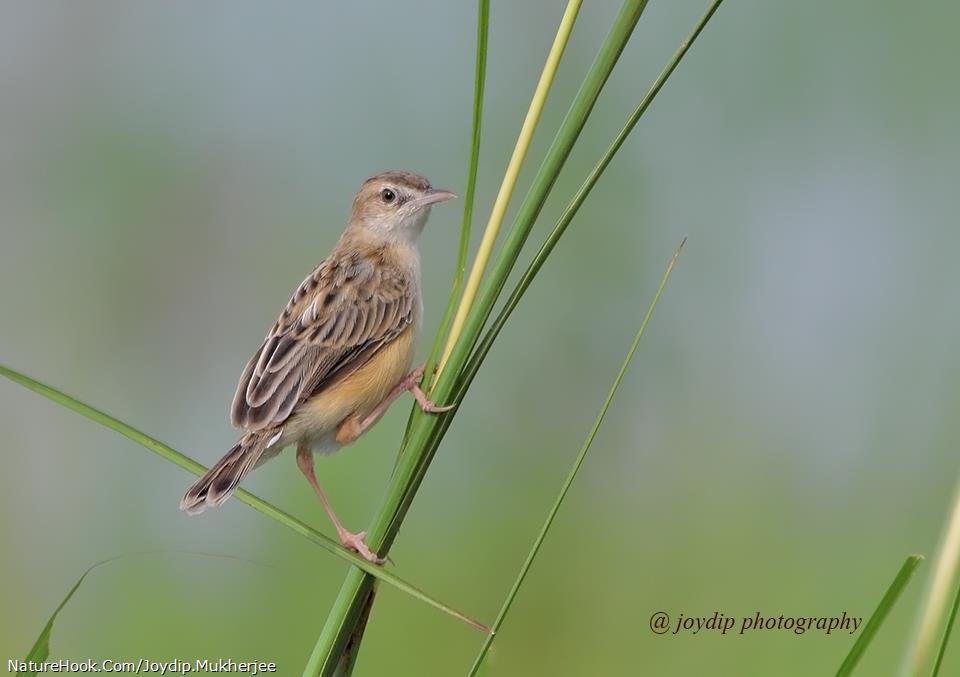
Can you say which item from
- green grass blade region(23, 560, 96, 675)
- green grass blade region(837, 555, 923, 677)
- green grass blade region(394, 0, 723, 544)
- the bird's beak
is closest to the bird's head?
the bird's beak

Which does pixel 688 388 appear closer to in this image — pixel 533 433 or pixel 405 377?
pixel 533 433

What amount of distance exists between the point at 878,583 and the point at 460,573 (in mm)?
2776

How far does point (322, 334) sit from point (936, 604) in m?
2.67

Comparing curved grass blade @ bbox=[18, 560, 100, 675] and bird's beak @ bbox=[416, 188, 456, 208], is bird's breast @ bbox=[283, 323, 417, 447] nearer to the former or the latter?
bird's beak @ bbox=[416, 188, 456, 208]

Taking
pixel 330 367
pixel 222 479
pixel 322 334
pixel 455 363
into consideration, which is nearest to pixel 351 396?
pixel 330 367

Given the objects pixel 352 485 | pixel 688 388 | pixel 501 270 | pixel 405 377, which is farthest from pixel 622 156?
pixel 501 270

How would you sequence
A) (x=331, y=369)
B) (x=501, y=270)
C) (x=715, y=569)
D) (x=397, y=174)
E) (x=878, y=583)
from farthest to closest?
(x=715, y=569), (x=878, y=583), (x=397, y=174), (x=331, y=369), (x=501, y=270)

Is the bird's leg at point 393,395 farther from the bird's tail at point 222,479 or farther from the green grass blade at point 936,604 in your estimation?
the green grass blade at point 936,604

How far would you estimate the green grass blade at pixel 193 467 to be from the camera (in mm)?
1746

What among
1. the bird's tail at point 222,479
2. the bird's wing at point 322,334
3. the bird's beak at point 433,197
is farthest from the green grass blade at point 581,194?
the bird's beak at point 433,197

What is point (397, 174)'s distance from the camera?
14.7ft

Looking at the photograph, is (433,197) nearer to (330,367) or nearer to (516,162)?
(330,367)

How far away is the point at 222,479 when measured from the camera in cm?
297

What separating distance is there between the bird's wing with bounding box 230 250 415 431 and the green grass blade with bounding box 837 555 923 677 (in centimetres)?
225
